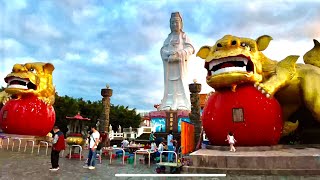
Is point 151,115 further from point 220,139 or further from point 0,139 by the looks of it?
point 220,139

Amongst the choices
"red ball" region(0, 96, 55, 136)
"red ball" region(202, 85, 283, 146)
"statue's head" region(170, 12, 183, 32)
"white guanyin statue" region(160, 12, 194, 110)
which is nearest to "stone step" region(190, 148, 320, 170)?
"red ball" region(202, 85, 283, 146)

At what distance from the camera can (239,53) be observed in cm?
1238

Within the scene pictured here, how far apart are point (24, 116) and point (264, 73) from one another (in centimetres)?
1497

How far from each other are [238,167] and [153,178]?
295cm

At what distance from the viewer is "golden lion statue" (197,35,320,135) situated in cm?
1245

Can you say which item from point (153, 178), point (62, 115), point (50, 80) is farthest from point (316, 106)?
point (62, 115)

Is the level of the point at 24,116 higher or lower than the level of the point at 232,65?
→ lower

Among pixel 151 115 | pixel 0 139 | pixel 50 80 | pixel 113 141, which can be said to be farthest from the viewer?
pixel 151 115

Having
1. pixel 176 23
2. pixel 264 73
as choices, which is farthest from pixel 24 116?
pixel 176 23

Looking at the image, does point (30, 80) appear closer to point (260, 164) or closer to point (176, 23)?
point (260, 164)

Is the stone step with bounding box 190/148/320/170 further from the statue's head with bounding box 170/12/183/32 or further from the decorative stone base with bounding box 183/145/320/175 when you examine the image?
the statue's head with bounding box 170/12/183/32

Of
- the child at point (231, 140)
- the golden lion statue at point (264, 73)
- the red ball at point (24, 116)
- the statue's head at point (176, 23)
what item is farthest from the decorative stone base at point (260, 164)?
the statue's head at point (176, 23)

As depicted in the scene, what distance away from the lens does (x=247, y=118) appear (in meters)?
12.2

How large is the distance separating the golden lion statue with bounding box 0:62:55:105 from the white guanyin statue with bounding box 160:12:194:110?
59.7 feet
